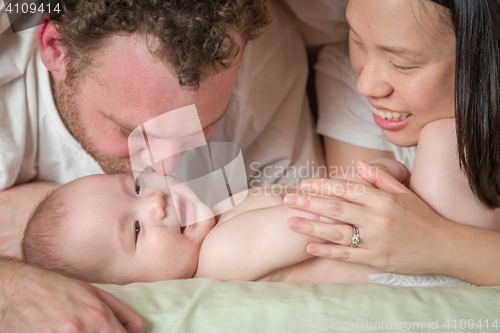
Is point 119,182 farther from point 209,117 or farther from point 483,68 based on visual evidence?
point 483,68

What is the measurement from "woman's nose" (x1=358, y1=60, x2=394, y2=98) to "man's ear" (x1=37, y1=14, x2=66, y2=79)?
56cm

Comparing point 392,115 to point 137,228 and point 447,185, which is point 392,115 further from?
point 137,228

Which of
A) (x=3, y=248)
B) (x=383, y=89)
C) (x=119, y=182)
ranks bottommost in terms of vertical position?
(x=3, y=248)

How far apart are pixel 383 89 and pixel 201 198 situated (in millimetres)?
384

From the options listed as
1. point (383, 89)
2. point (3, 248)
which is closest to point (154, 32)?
point (383, 89)

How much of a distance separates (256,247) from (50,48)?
1.79ft

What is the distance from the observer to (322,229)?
0.60 m

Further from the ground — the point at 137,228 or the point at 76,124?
the point at 76,124

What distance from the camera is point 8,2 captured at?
73 cm

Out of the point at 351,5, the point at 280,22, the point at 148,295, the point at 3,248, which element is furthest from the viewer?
the point at 280,22

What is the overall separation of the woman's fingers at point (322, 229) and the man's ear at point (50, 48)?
53cm

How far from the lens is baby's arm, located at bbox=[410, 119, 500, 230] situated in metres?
0.65

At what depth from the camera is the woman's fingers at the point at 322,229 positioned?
0.60 m

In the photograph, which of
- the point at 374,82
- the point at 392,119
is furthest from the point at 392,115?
the point at 374,82
